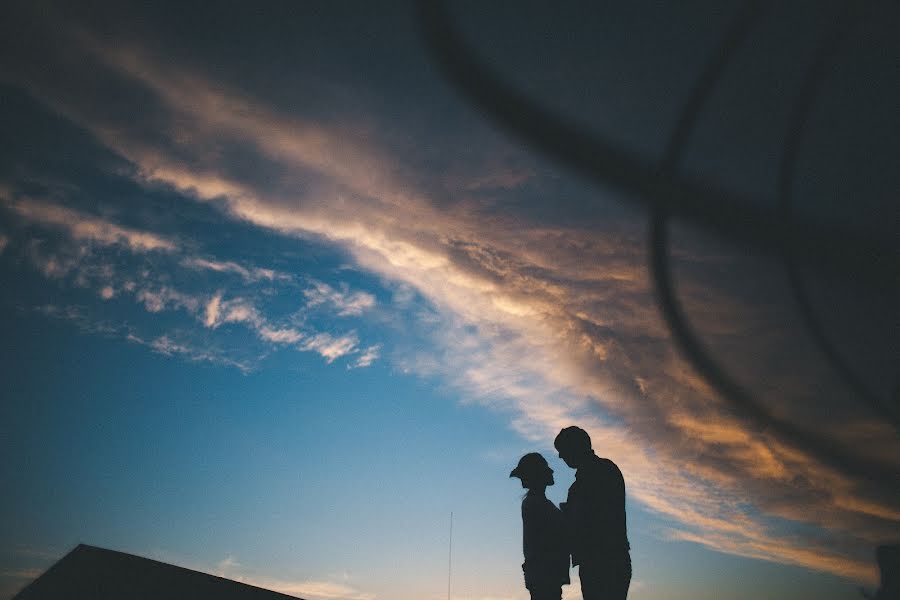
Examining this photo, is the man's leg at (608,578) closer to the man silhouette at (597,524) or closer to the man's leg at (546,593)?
the man silhouette at (597,524)

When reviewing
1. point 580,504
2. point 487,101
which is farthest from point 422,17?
point 580,504

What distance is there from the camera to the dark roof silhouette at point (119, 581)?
388 cm

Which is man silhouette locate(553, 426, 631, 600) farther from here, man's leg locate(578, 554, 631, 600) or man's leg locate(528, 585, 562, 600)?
man's leg locate(528, 585, 562, 600)

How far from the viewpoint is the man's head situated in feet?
14.0

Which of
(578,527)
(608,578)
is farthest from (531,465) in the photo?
(608,578)

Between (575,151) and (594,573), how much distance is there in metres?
5.74

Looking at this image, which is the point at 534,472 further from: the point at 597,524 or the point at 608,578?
the point at 608,578

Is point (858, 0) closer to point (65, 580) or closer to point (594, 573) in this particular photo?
point (594, 573)

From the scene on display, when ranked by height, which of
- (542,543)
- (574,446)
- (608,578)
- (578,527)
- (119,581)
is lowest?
(119,581)

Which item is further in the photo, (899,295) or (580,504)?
(899,295)

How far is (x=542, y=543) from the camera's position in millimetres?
4590

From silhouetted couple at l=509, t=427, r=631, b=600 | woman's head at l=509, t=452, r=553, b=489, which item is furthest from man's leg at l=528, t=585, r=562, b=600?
woman's head at l=509, t=452, r=553, b=489

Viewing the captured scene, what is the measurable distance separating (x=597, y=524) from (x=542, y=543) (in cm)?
79

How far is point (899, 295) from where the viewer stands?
8.50 metres
